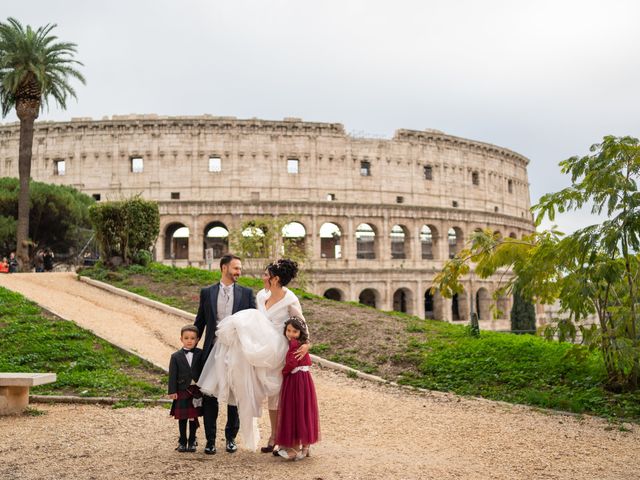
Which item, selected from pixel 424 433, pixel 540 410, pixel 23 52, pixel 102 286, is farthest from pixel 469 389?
pixel 23 52

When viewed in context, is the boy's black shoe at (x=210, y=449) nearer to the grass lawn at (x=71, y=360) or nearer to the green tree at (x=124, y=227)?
the grass lawn at (x=71, y=360)

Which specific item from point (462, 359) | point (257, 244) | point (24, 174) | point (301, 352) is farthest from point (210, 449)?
point (24, 174)

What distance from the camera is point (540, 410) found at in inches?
380

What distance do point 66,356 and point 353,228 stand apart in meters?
33.5

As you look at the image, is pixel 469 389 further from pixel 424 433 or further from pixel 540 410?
pixel 424 433

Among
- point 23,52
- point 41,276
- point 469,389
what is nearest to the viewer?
point 469,389

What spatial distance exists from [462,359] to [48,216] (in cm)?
3054

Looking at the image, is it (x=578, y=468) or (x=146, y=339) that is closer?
(x=578, y=468)

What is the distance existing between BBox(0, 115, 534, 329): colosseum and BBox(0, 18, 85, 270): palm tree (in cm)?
1428

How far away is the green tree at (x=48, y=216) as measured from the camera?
34500 mm

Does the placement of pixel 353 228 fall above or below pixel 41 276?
above

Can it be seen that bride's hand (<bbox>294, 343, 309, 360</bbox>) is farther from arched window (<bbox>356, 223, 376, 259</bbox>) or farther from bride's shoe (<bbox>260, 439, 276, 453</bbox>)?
arched window (<bbox>356, 223, 376, 259</bbox>)

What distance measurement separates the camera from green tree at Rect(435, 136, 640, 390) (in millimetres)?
9367

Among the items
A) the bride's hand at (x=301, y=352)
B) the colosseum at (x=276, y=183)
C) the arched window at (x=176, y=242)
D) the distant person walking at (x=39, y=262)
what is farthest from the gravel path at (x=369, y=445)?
the arched window at (x=176, y=242)
